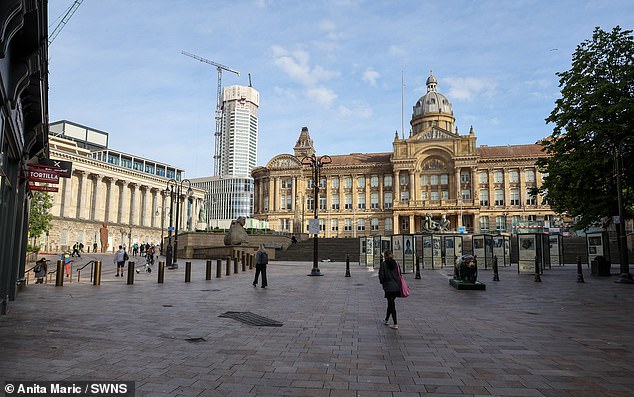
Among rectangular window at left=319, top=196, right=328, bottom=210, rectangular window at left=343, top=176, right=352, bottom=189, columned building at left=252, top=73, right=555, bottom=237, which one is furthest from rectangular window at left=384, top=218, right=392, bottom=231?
rectangular window at left=319, top=196, right=328, bottom=210

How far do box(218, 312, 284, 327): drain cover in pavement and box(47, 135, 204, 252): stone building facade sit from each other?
2638 inches

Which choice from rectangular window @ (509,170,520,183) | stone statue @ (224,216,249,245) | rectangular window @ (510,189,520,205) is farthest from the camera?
rectangular window @ (509,170,520,183)

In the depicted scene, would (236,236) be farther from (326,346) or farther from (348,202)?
(348,202)

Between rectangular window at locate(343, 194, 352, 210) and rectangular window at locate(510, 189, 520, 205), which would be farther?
rectangular window at locate(343, 194, 352, 210)

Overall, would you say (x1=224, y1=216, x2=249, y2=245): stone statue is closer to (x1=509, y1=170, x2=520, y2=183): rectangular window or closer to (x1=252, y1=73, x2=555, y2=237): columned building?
(x1=252, y1=73, x2=555, y2=237): columned building

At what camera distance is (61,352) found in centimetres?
642

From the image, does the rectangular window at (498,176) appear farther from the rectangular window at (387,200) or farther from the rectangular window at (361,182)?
the rectangular window at (361,182)

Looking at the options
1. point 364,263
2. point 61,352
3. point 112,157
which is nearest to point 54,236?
point 112,157

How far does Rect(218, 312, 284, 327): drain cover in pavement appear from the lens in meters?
9.05

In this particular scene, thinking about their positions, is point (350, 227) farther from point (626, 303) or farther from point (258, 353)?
point (258, 353)

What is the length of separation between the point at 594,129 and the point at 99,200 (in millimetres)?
87581

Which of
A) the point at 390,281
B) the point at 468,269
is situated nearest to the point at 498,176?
the point at 468,269

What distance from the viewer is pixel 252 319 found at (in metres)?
9.55

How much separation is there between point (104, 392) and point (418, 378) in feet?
11.9
